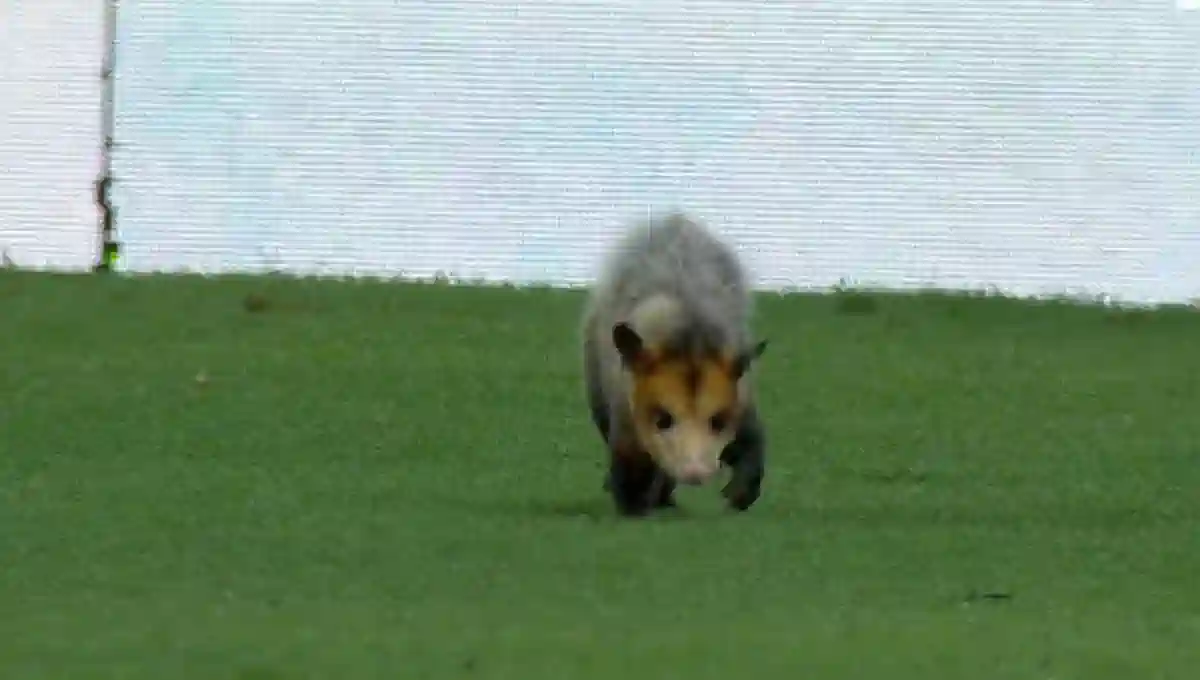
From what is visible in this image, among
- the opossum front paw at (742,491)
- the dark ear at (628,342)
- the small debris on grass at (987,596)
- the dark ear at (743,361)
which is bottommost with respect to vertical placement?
the opossum front paw at (742,491)

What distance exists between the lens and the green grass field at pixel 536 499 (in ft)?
23.0

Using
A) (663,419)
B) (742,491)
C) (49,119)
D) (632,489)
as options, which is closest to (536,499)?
(632,489)

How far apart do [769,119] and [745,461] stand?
39.0 feet

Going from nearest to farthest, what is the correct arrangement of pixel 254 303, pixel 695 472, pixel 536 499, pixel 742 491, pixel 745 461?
pixel 695 472 → pixel 745 461 → pixel 742 491 → pixel 536 499 → pixel 254 303

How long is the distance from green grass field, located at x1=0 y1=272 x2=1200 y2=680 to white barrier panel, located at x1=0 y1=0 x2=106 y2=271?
423 centimetres

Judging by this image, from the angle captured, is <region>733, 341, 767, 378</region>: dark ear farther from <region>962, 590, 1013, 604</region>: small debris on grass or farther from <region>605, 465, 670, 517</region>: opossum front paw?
<region>962, 590, 1013, 604</region>: small debris on grass

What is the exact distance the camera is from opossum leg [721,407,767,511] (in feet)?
32.3

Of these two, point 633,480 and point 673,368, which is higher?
point 673,368

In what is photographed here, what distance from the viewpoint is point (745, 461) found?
32.6ft

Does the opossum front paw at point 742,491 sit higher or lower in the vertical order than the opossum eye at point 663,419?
lower

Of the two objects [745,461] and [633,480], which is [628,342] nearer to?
[633,480]

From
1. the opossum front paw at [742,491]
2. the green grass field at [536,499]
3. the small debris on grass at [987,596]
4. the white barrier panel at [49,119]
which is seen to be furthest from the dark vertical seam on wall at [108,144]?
the small debris on grass at [987,596]

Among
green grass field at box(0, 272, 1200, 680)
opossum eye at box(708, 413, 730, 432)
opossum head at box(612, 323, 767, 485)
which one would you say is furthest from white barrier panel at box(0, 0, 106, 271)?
opossum eye at box(708, 413, 730, 432)

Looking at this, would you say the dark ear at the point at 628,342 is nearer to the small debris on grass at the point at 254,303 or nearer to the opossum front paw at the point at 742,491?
the opossum front paw at the point at 742,491
